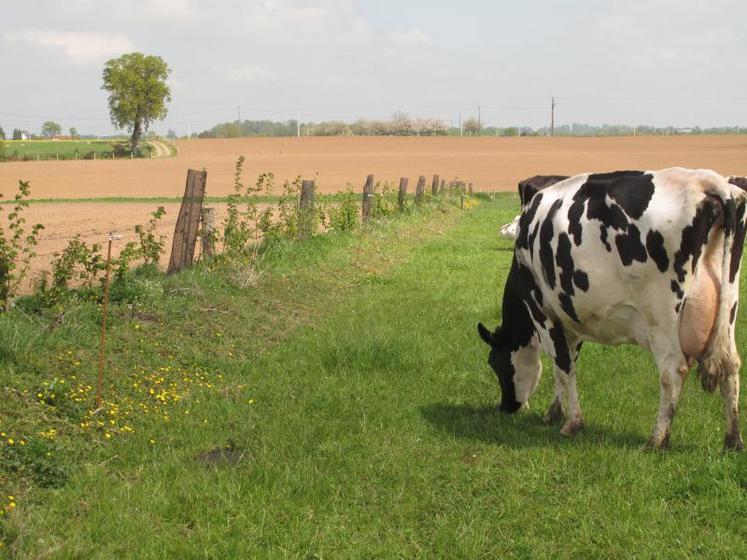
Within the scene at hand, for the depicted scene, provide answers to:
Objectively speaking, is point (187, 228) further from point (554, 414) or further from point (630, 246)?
point (630, 246)

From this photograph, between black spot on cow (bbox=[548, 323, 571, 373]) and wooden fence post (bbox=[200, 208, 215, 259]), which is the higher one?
wooden fence post (bbox=[200, 208, 215, 259])

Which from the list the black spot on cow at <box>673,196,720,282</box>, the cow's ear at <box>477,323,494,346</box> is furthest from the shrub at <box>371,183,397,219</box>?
the black spot on cow at <box>673,196,720,282</box>

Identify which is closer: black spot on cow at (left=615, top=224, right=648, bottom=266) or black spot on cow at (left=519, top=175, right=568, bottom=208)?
black spot on cow at (left=615, top=224, right=648, bottom=266)

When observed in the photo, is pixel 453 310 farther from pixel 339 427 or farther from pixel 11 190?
pixel 11 190

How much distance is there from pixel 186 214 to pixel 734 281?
23.4 feet

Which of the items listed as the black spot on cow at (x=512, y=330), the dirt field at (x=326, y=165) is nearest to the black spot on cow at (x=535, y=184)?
the black spot on cow at (x=512, y=330)

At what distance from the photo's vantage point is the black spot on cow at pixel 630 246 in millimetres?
5398

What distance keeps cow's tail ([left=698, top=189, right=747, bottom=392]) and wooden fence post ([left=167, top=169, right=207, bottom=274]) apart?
7075 mm

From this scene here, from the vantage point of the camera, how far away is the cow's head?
667cm

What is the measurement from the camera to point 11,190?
142ft

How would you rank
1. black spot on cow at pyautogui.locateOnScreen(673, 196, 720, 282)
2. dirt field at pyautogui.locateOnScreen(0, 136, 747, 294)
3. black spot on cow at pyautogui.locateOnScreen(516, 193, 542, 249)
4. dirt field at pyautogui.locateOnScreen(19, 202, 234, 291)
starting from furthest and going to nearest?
dirt field at pyautogui.locateOnScreen(0, 136, 747, 294) → dirt field at pyautogui.locateOnScreen(19, 202, 234, 291) → black spot on cow at pyautogui.locateOnScreen(516, 193, 542, 249) → black spot on cow at pyautogui.locateOnScreen(673, 196, 720, 282)

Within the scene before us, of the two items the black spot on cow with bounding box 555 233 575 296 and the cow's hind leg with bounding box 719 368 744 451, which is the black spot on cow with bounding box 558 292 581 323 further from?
the cow's hind leg with bounding box 719 368 744 451

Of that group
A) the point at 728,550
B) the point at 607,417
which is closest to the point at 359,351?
the point at 607,417

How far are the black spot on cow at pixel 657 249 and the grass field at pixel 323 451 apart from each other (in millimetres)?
1293
